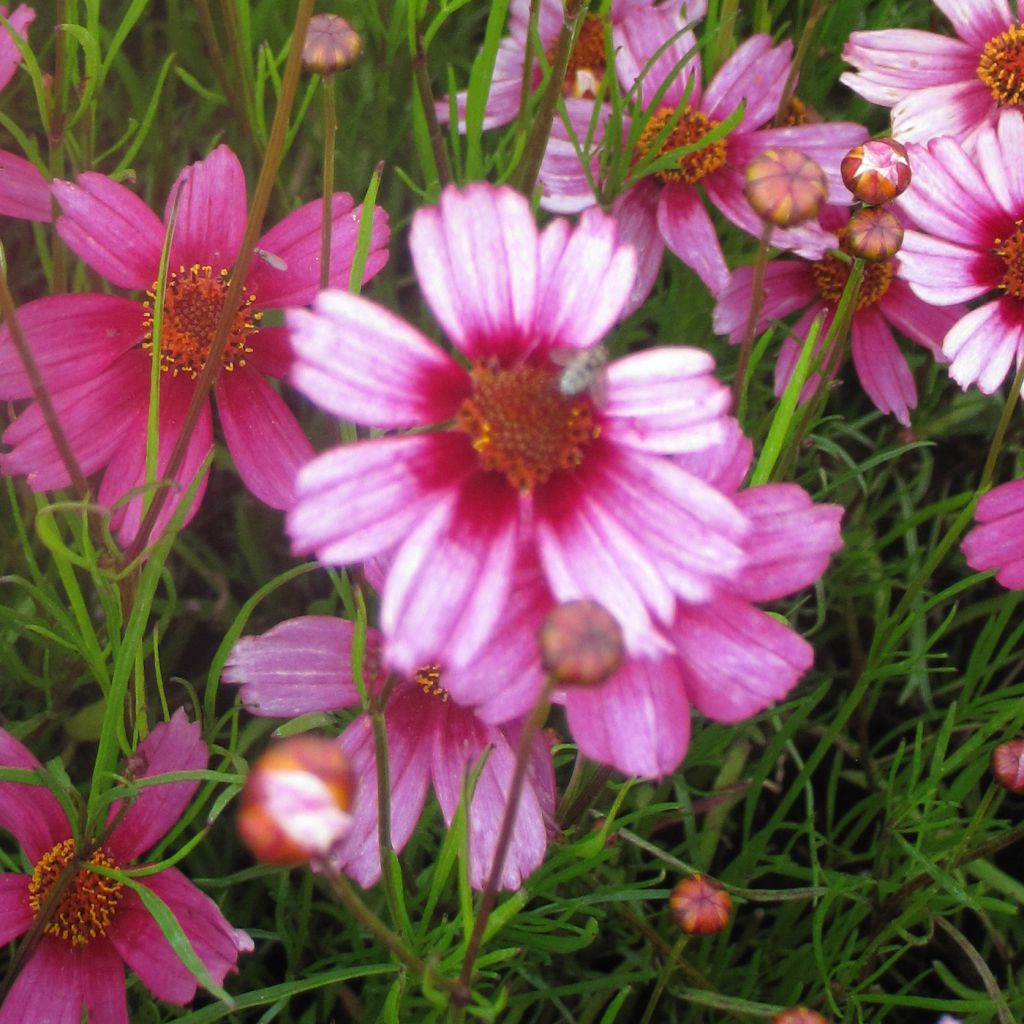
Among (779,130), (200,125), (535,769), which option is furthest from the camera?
(200,125)

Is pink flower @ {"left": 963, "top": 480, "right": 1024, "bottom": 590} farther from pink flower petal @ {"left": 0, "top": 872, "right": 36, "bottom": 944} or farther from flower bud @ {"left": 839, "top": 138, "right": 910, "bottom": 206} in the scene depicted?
pink flower petal @ {"left": 0, "top": 872, "right": 36, "bottom": 944}

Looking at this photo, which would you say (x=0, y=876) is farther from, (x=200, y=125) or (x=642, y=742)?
(x=200, y=125)

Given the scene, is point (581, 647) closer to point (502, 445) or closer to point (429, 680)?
point (502, 445)

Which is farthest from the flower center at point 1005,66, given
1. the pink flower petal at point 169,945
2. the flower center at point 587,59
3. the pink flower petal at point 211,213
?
the pink flower petal at point 169,945

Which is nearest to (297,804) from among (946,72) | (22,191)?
(22,191)

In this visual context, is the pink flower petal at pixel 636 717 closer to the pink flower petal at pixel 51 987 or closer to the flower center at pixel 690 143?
the pink flower petal at pixel 51 987

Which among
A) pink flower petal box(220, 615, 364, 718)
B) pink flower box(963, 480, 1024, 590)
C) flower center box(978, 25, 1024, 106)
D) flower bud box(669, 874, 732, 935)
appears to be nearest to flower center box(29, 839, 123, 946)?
pink flower petal box(220, 615, 364, 718)

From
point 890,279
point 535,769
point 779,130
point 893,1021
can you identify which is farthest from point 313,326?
point 893,1021
